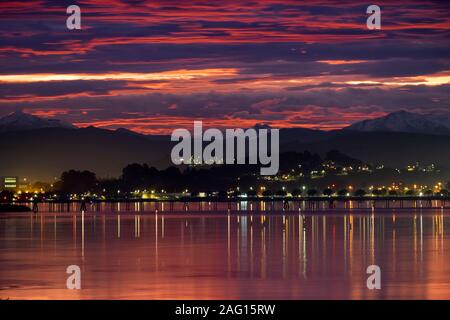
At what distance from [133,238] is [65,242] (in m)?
7.90

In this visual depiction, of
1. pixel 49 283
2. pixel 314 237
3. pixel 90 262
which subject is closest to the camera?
pixel 49 283

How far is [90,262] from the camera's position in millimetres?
59500

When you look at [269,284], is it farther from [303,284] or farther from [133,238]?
[133,238]

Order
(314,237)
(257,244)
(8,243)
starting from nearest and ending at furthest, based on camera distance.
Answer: (257,244) → (8,243) → (314,237)

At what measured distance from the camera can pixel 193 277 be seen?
48625 mm

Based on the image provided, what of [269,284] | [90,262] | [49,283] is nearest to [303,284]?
[269,284]
